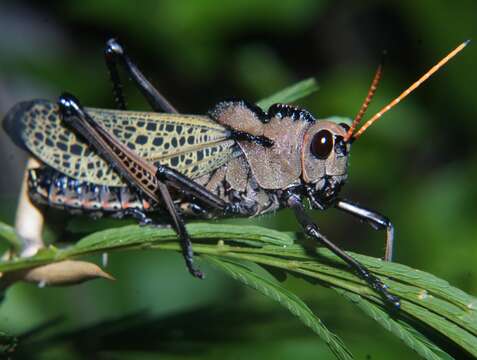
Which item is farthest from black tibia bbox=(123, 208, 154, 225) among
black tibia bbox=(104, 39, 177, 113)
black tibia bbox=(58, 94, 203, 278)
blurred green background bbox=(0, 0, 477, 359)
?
blurred green background bbox=(0, 0, 477, 359)

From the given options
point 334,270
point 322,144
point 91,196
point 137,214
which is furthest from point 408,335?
point 91,196

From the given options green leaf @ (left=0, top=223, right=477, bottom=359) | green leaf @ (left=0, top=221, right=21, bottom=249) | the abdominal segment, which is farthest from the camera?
the abdominal segment

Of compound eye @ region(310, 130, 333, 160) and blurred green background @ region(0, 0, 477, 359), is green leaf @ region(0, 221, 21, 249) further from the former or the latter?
blurred green background @ region(0, 0, 477, 359)

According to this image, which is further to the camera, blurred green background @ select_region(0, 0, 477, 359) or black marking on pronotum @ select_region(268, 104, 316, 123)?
blurred green background @ select_region(0, 0, 477, 359)

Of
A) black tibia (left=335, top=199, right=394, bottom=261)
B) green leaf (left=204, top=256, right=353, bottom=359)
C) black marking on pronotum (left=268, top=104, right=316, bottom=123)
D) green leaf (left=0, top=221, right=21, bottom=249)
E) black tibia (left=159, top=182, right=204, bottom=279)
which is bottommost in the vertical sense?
green leaf (left=0, top=221, right=21, bottom=249)

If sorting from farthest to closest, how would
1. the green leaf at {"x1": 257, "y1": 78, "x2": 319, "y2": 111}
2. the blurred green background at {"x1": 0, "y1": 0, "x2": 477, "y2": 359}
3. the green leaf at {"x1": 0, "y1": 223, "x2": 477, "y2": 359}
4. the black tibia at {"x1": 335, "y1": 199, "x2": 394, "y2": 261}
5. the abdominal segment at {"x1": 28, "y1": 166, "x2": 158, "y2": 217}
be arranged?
the blurred green background at {"x1": 0, "y1": 0, "x2": 477, "y2": 359} → the black tibia at {"x1": 335, "y1": 199, "x2": 394, "y2": 261} → the abdominal segment at {"x1": 28, "y1": 166, "x2": 158, "y2": 217} → the green leaf at {"x1": 257, "y1": 78, "x2": 319, "y2": 111} → the green leaf at {"x1": 0, "y1": 223, "x2": 477, "y2": 359}

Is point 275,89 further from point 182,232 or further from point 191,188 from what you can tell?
point 182,232

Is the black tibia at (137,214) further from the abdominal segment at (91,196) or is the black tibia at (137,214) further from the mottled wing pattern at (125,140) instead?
the mottled wing pattern at (125,140)

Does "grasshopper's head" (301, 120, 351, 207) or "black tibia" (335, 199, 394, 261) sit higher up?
"grasshopper's head" (301, 120, 351, 207)
